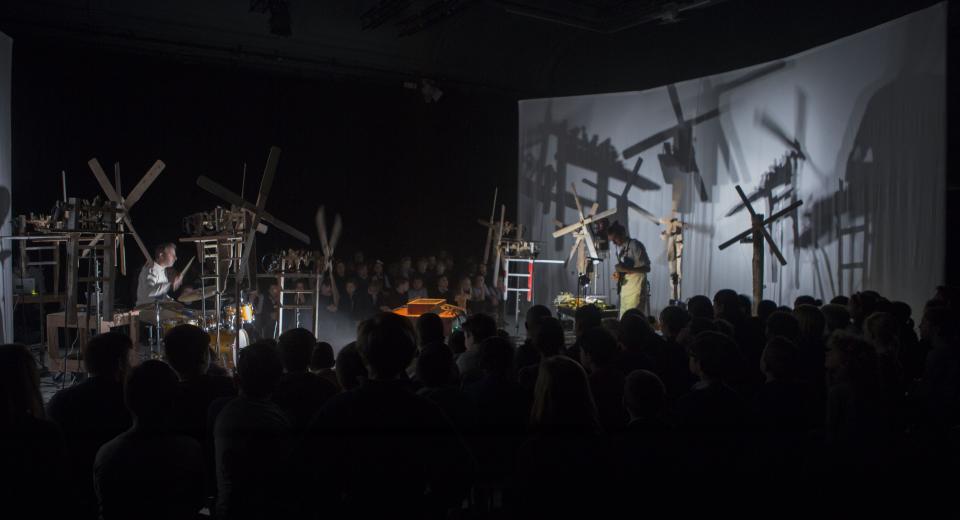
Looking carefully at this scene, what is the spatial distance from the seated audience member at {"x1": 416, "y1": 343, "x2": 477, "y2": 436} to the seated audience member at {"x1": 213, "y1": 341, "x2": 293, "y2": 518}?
2.24 ft

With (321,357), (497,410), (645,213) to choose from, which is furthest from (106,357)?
(645,213)

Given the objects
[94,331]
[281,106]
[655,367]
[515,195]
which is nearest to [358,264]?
[281,106]

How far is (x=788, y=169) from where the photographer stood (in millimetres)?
11547

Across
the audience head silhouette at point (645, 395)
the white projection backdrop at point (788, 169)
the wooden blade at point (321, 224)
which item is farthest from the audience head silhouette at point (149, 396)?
the wooden blade at point (321, 224)

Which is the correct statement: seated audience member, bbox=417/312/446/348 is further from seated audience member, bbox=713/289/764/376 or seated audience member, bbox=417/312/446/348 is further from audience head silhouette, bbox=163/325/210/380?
seated audience member, bbox=713/289/764/376

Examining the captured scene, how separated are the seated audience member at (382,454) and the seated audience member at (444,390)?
0.91 m

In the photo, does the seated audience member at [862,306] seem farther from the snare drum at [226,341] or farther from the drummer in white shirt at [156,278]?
the drummer in white shirt at [156,278]

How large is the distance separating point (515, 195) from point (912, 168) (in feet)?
28.4

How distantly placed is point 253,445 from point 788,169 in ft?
36.1

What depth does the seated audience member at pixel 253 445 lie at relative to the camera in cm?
254

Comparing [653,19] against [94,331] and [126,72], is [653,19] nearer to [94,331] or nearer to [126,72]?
[126,72]

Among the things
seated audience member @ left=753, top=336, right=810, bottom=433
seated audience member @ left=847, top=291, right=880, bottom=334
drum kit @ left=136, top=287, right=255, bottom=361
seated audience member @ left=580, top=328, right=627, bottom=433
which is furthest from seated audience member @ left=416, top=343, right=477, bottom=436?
drum kit @ left=136, top=287, right=255, bottom=361

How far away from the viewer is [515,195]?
53.8 feet

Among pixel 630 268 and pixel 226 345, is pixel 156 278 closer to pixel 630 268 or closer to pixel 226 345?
pixel 226 345
